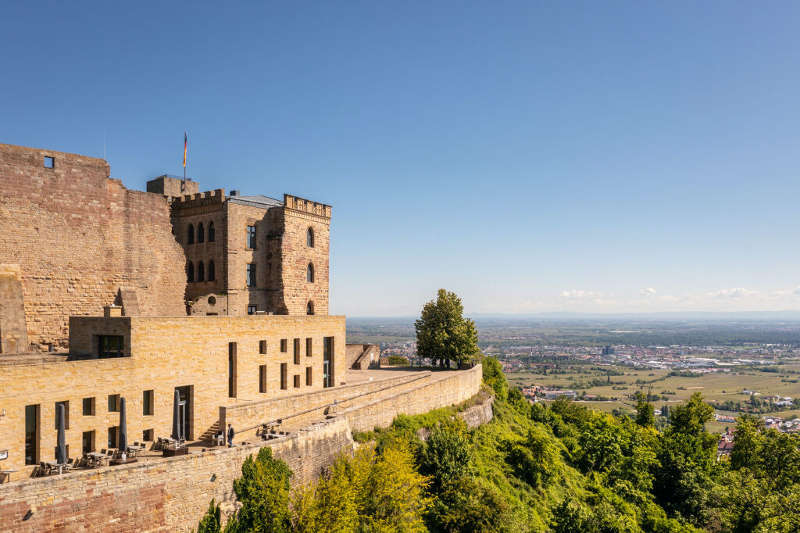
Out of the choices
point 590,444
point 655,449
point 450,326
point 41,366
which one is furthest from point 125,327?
point 655,449

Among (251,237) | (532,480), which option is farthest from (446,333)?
(251,237)

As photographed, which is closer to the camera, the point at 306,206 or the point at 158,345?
the point at 158,345

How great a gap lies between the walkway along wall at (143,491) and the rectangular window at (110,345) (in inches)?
294

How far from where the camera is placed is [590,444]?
203 feet

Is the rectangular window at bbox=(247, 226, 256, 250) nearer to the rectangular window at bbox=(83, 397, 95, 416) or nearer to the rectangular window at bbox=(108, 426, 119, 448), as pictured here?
the rectangular window at bbox=(108, 426, 119, 448)

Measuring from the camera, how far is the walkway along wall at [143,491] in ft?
63.6

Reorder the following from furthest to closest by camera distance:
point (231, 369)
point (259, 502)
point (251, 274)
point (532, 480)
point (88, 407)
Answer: point (532, 480) < point (251, 274) < point (231, 369) < point (259, 502) < point (88, 407)

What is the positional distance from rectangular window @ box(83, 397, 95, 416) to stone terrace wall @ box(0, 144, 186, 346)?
10.7 meters

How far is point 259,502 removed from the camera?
25672mm

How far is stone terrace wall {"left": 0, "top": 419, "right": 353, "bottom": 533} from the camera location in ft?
63.4

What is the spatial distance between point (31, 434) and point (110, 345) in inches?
239

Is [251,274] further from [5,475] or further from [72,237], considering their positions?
[5,475]

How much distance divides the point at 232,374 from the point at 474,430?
24858mm

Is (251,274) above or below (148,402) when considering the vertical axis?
above
